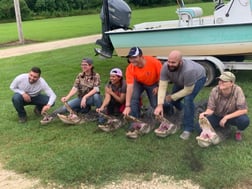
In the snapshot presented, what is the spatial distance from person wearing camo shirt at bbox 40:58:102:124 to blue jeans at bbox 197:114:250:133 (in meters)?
1.72

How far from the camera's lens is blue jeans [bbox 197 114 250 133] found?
484 centimetres

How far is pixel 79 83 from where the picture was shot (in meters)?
6.28

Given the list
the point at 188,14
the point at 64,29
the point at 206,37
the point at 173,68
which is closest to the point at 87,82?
the point at 173,68

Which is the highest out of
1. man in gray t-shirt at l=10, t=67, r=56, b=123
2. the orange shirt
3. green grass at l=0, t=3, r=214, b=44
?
the orange shirt

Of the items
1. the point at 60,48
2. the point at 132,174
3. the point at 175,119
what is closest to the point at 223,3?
the point at 175,119

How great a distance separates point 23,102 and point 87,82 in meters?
1.04

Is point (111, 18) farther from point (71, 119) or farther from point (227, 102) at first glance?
point (227, 102)

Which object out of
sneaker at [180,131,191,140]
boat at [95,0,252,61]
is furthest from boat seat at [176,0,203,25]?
sneaker at [180,131,191,140]

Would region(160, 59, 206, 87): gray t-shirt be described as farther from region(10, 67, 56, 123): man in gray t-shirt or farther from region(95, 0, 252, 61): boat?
region(95, 0, 252, 61): boat

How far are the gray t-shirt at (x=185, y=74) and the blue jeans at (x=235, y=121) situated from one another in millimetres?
501

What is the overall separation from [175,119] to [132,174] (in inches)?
66.2

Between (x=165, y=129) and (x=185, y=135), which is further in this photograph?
(x=165, y=129)

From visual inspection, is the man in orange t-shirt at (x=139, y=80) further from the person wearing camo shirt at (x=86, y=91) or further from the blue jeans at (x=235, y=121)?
the blue jeans at (x=235, y=121)

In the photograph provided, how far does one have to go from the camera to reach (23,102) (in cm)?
632
